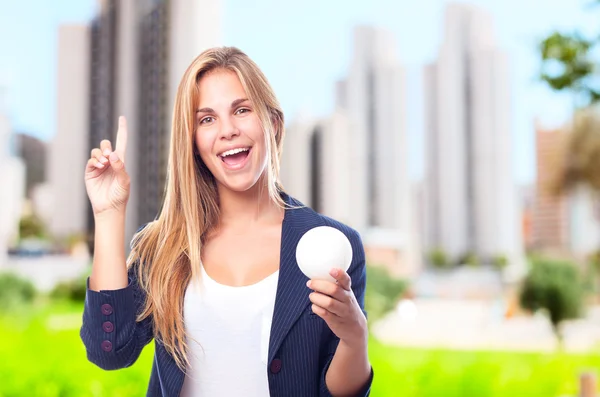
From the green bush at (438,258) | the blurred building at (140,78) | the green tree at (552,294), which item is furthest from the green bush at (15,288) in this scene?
the green bush at (438,258)

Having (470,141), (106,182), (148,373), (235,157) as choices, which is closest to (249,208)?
(235,157)

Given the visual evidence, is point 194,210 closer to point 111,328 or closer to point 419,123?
point 111,328

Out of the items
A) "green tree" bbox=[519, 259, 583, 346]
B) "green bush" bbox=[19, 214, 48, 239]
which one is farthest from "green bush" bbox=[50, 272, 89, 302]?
"green tree" bbox=[519, 259, 583, 346]

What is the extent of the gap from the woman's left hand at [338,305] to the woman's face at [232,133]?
206 mm

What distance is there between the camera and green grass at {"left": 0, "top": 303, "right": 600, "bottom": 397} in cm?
213

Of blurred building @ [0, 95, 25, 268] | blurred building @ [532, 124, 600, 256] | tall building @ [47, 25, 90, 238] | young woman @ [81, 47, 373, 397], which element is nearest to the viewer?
young woman @ [81, 47, 373, 397]

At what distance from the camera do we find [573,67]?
1.28 meters

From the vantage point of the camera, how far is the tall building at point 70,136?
1766cm

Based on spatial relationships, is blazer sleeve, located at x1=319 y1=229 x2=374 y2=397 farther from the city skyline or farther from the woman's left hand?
the city skyline

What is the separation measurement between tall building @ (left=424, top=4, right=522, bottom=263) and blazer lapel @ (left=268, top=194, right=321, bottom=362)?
26.8 m

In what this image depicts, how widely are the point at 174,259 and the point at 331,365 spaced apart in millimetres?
230

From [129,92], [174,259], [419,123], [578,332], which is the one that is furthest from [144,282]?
[419,123]

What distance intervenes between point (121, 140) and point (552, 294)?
9.99 m

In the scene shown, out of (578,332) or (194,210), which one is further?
(578,332)
